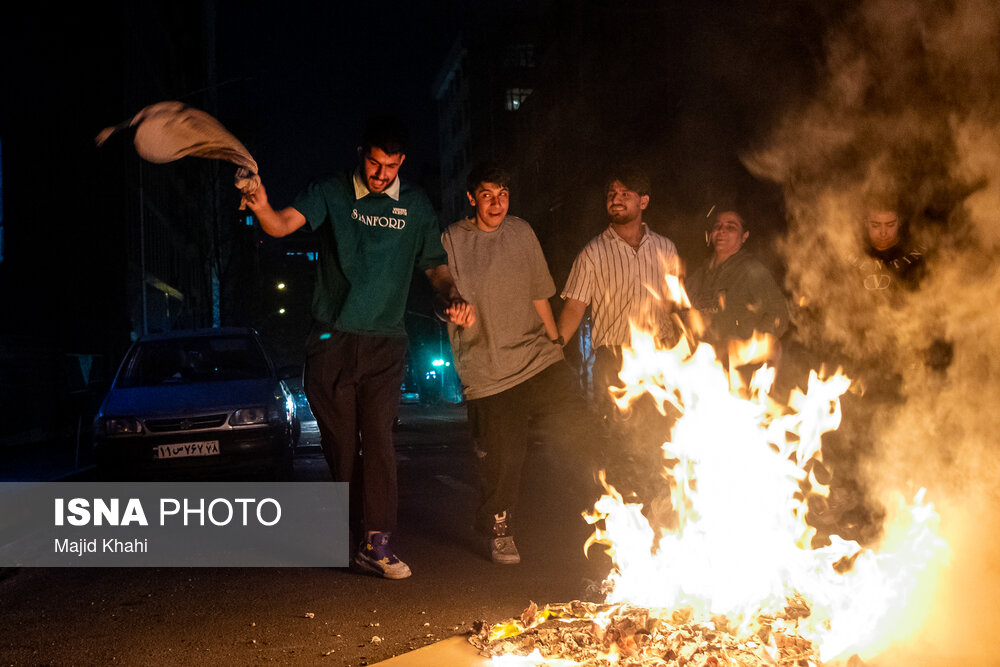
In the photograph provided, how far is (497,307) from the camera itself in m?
6.11

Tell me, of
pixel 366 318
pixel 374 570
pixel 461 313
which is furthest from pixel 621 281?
pixel 374 570

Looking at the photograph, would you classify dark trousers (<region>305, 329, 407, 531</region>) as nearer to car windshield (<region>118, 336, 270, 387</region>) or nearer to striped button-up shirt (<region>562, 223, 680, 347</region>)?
striped button-up shirt (<region>562, 223, 680, 347</region>)

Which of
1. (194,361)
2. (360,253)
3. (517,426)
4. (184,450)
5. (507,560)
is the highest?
(360,253)

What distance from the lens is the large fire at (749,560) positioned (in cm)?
364

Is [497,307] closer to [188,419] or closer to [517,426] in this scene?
[517,426]

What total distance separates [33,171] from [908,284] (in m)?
25.0

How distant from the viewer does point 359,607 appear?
4785 millimetres

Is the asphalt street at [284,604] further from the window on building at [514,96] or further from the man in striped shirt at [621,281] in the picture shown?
the window on building at [514,96]

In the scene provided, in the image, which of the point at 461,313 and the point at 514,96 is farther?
the point at 514,96

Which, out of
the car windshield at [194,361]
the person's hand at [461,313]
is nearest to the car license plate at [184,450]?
the car windshield at [194,361]

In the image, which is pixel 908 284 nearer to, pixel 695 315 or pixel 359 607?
pixel 695 315

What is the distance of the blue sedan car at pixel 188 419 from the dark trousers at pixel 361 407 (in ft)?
15.2

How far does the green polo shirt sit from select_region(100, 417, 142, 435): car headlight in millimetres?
4877

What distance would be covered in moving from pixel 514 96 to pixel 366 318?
2594 inches
